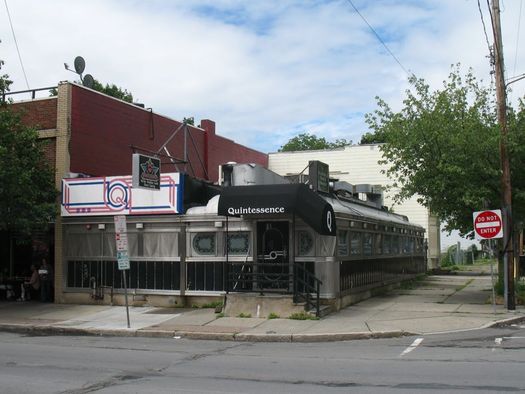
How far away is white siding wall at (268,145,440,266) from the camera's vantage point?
125 ft

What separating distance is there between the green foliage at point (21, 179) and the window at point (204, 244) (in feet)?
14.4

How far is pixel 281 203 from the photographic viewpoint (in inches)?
597

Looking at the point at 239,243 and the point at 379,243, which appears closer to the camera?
the point at 239,243

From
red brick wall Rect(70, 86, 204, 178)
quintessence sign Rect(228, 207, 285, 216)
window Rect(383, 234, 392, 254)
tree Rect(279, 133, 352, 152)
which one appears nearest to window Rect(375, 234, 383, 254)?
window Rect(383, 234, 392, 254)

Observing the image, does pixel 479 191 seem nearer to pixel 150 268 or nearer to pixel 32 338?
pixel 150 268

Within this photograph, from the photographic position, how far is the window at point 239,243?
1727 centimetres

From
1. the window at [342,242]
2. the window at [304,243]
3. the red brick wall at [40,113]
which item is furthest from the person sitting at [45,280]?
the window at [342,242]

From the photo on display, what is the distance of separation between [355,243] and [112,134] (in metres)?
9.40

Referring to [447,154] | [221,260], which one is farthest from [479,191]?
[221,260]

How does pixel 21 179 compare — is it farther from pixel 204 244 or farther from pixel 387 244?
pixel 387 244

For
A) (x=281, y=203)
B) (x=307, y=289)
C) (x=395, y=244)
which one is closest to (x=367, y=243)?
(x=395, y=244)

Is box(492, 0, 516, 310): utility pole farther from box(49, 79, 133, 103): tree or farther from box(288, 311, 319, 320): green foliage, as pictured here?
box(49, 79, 133, 103): tree

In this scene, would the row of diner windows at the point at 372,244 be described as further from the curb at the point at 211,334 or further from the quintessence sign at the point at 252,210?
the curb at the point at 211,334

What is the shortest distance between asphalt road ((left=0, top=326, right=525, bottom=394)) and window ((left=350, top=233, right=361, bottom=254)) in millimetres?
5801
